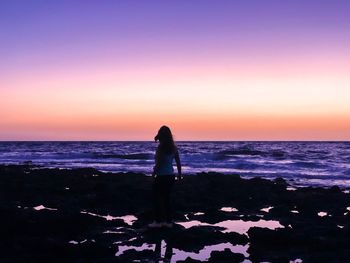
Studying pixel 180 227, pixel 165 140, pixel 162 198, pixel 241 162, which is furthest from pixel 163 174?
pixel 241 162

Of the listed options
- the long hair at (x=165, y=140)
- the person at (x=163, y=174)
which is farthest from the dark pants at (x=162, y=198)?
the long hair at (x=165, y=140)

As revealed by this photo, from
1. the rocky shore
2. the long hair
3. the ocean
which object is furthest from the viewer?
the ocean

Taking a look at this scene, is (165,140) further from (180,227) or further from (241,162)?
(241,162)

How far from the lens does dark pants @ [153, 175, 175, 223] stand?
10359 mm

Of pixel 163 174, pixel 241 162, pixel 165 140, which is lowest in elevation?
pixel 241 162

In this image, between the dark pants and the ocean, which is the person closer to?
the dark pants

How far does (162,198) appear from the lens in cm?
1048

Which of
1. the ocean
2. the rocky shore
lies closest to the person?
the rocky shore

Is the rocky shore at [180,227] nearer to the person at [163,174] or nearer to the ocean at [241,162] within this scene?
the person at [163,174]

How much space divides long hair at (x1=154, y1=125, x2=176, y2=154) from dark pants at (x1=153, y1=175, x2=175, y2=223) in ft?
1.85

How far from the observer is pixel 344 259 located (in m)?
7.32

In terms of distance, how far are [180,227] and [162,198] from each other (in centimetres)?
71

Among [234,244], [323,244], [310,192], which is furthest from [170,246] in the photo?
[310,192]

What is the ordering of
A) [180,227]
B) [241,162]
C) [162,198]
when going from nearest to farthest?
1. [180,227]
2. [162,198]
3. [241,162]
